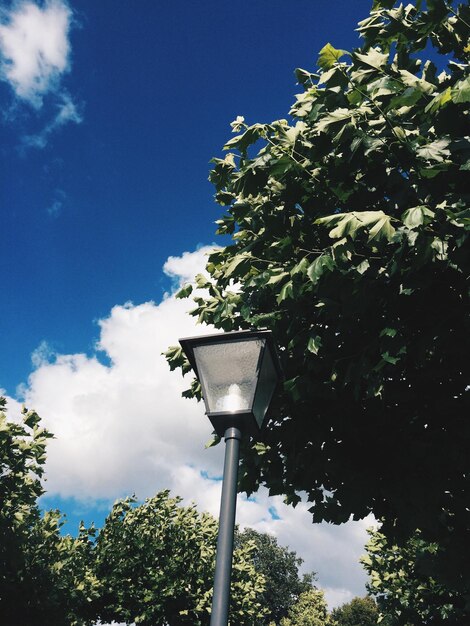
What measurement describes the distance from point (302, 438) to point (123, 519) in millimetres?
24675

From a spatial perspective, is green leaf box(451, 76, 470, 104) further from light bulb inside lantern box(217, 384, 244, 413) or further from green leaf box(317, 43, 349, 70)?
light bulb inside lantern box(217, 384, 244, 413)

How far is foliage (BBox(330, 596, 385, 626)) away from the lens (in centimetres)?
8650

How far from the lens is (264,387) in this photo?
3.45 meters

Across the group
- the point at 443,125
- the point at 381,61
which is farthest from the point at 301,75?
the point at 443,125

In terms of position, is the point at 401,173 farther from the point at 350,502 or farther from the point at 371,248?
the point at 350,502

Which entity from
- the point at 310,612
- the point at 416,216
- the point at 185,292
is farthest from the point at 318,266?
the point at 310,612

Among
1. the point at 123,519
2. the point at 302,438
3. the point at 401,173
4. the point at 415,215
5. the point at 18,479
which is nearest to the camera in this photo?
the point at 415,215

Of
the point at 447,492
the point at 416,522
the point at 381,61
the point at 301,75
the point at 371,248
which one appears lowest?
the point at 416,522

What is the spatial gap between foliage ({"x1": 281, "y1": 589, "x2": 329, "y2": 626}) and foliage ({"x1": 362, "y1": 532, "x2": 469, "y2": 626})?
63679 millimetres

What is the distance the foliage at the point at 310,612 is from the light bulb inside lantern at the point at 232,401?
3226 inches

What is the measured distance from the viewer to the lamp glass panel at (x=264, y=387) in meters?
3.35

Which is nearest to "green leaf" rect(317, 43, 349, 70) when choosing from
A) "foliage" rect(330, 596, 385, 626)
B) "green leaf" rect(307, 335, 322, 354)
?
"green leaf" rect(307, 335, 322, 354)

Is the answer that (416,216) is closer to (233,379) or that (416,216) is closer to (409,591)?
(233,379)

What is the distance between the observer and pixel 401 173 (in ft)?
17.4
